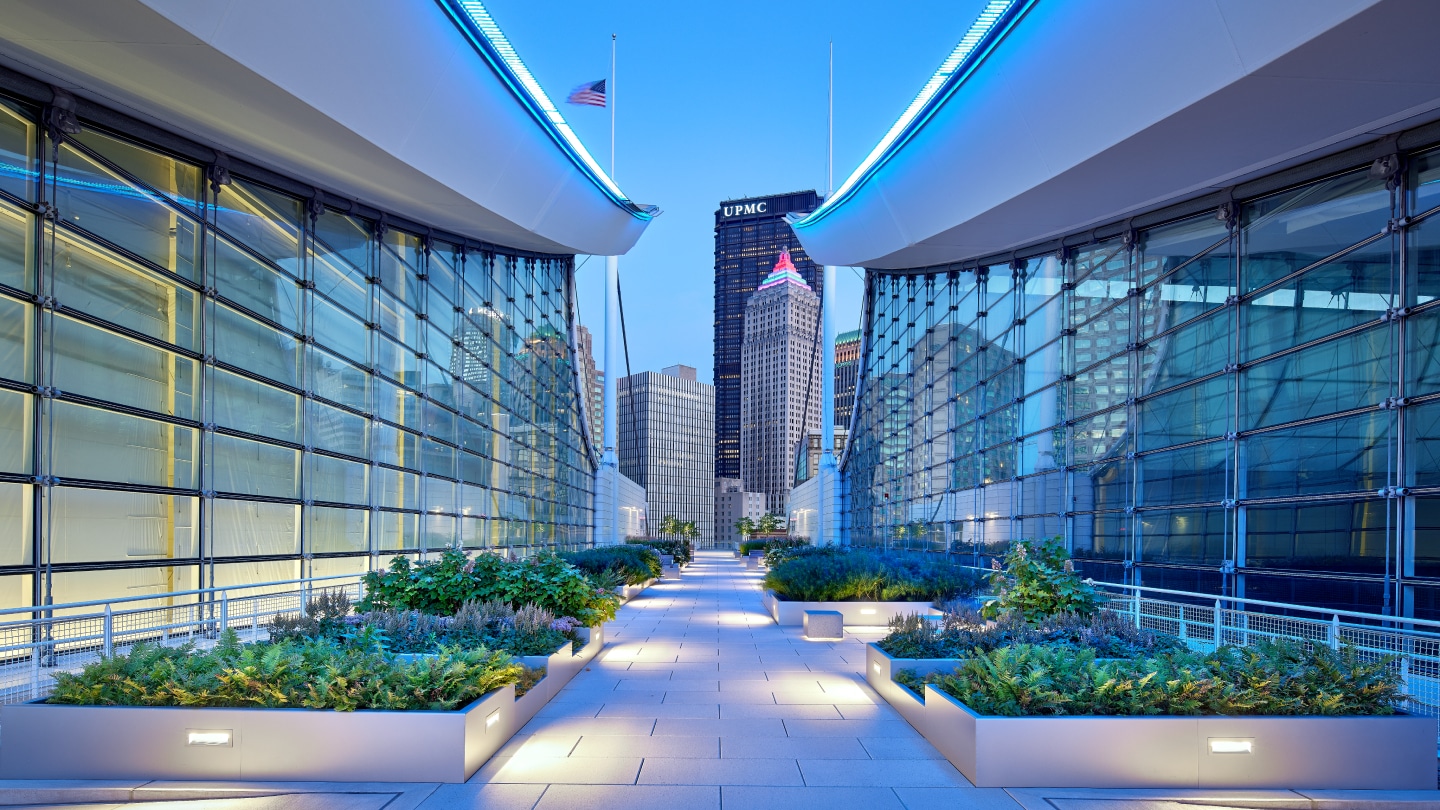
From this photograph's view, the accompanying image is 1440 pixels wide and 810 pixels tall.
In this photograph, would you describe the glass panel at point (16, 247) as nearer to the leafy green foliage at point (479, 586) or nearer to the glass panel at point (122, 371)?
the glass panel at point (122, 371)

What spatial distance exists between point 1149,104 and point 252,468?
16.2 metres

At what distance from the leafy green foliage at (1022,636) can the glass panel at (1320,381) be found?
4.76 m

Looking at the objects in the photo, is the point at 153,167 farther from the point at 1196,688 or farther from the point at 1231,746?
the point at 1231,746

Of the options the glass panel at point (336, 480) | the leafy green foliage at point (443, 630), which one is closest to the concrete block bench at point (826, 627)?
the leafy green foliage at point (443, 630)

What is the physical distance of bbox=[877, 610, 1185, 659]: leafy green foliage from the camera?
32.5 ft

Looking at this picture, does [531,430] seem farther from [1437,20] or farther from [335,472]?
[1437,20]

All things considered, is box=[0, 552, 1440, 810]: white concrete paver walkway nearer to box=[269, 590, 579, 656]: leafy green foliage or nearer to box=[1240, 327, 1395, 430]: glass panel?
box=[269, 590, 579, 656]: leafy green foliage

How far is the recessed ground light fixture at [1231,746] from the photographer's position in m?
6.67

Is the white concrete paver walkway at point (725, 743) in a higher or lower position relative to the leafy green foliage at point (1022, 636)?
lower

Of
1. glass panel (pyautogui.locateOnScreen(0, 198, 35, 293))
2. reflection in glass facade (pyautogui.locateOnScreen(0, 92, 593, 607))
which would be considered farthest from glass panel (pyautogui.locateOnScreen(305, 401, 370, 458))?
glass panel (pyautogui.locateOnScreen(0, 198, 35, 293))

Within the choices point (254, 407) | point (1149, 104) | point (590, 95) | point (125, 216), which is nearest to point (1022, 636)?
point (1149, 104)

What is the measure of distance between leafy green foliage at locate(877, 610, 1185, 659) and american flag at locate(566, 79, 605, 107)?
764 inches

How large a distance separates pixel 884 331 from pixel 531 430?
16021 millimetres

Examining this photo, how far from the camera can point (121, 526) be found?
12.7 m
